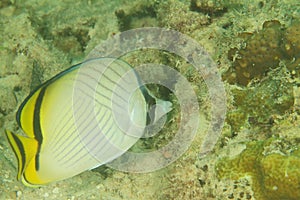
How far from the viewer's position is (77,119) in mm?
1983

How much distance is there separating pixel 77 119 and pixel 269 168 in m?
1.20

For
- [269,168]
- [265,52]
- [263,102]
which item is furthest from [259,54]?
[269,168]

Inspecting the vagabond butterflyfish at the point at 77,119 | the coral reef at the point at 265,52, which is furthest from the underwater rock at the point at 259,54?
the vagabond butterflyfish at the point at 77,119

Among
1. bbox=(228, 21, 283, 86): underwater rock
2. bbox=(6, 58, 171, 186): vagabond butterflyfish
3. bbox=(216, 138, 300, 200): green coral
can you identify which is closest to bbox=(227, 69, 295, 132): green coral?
bbox=(228, 21, 283, 86): underwater rock

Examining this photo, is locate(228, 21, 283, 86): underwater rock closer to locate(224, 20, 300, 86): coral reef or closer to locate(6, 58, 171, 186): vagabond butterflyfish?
locate(224, 20, 300, 86): coral reef

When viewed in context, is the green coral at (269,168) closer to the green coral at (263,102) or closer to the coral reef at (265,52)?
the green coral at (263,102)

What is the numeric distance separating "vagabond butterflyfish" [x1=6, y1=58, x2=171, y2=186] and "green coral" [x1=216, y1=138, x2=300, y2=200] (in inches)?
28.3

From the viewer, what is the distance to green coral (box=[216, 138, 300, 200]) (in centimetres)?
210

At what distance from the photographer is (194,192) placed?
2506mm

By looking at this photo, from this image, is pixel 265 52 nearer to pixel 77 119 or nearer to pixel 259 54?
pixel 259 54

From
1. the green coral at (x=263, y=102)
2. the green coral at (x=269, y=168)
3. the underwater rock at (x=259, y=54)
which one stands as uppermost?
the underwater rock at (x=259, y=54)

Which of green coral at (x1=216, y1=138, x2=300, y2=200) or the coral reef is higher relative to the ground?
the coral reef

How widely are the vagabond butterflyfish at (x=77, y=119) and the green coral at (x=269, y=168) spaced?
0.72 meters

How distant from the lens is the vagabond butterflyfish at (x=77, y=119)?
6.29 ft
